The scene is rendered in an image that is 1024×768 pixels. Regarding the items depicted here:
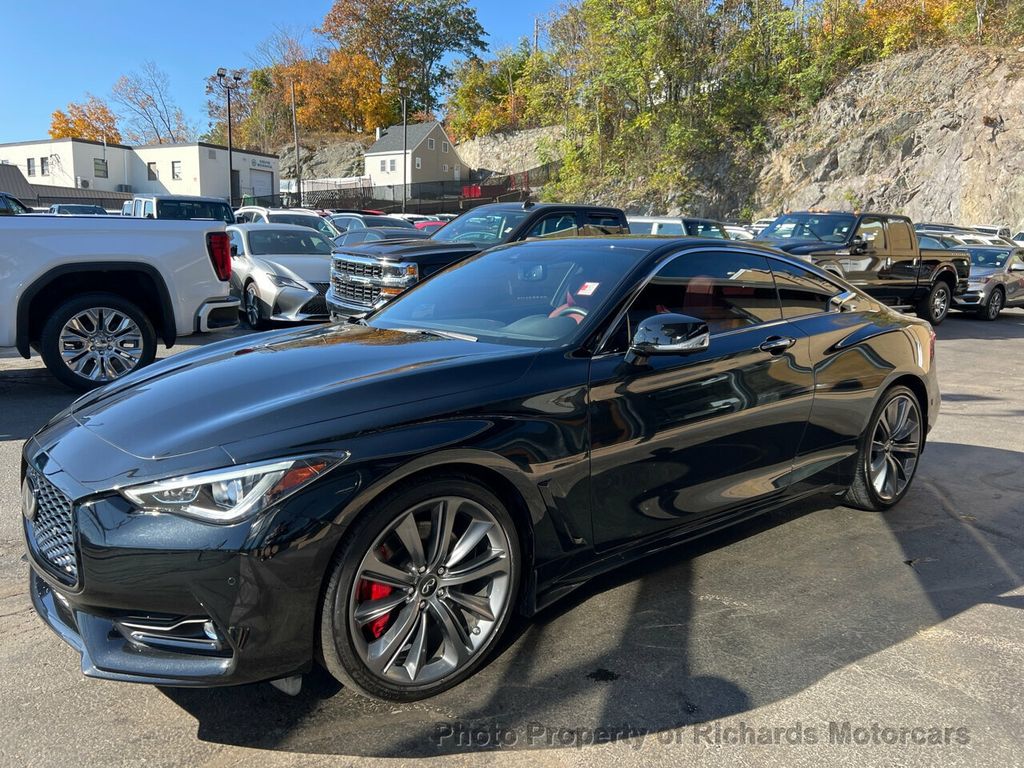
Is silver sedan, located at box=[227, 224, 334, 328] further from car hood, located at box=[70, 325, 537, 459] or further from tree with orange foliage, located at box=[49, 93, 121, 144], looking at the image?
tree with orange foliage, located at box=[49, 93, 121, 144]

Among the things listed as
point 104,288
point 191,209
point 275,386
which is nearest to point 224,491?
point 275,386

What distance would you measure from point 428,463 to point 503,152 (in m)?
71.5

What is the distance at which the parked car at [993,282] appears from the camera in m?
16.7

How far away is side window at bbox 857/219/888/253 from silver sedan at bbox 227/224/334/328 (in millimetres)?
8944

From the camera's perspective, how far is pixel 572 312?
360 cm

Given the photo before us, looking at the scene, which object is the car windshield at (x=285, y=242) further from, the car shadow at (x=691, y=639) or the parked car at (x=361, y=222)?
the car shadow at (x=691, y=639)

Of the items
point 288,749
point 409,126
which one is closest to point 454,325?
point 288,749

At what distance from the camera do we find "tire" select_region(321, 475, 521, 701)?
8.55 ft

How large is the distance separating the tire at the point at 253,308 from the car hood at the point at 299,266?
405 millimetres

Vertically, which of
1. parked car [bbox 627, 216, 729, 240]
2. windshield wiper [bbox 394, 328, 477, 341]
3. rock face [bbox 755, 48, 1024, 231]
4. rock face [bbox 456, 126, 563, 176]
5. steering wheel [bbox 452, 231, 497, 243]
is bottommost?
windshield wiper [bbox 394, 328, 477, 341]

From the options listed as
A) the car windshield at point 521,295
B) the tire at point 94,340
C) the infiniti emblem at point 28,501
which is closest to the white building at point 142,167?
the tire at point 94,340

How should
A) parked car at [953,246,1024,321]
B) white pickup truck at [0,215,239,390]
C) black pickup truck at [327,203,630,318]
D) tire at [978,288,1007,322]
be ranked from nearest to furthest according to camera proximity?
white pickup truck at [0,215,239,390]
black pickup truck at [327,203,630,318]
parked car at [953,246,1024,321]
tire at [978,288,1007,322]

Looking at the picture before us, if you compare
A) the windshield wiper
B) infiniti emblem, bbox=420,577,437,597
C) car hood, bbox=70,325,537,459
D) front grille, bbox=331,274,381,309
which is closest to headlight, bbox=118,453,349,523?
car hood, bbox=70,325,537,459

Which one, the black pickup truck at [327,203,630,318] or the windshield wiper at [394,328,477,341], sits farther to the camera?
the black pickup truck at [327,203,630,318]
